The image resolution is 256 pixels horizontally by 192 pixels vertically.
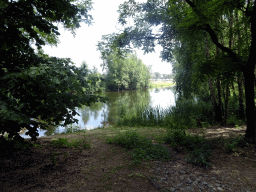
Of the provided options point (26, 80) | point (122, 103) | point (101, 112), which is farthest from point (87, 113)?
point (26, 80)

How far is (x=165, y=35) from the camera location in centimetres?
1127

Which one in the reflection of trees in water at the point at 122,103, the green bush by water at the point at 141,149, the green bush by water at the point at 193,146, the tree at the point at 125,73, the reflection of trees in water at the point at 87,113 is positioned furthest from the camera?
the tree at the point at 125,73

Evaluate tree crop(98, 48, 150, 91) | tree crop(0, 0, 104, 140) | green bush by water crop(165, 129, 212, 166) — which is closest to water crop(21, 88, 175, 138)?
tree crop(0, 0, 104, 140)

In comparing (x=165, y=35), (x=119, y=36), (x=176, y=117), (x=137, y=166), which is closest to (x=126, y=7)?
(x=119, y=36)

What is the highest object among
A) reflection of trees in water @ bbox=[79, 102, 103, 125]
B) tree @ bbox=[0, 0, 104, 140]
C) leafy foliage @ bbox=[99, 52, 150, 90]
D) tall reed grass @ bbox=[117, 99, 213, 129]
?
leafy foliage @ bbox=[99, 52, 150, 90]

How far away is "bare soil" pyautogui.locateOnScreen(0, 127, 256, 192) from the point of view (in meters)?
2.39

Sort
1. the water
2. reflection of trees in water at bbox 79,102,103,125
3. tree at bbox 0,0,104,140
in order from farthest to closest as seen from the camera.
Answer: reflection of trees in water at bbox 79,102,103,125 < the water < tree at bbox 0,0,104,140

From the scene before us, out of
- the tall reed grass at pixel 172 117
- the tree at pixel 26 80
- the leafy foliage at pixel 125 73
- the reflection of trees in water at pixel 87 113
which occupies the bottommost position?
the reflection of trees in water at pixel 87 113

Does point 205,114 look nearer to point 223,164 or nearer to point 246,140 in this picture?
point 246,140

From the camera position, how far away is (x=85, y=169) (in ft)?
9.69

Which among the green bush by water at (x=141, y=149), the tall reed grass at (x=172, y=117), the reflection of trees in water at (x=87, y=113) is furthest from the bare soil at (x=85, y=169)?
the reflection of trees in water at (x=87, y=113)

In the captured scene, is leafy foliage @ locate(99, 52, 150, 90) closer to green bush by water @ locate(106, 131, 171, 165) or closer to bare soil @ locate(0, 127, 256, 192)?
green bush by water @ locate(106, 131, 171, 165)

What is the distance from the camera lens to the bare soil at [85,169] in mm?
2392

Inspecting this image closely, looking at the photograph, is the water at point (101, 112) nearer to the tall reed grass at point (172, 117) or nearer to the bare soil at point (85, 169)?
the tall reed grass at point (172, 117)
